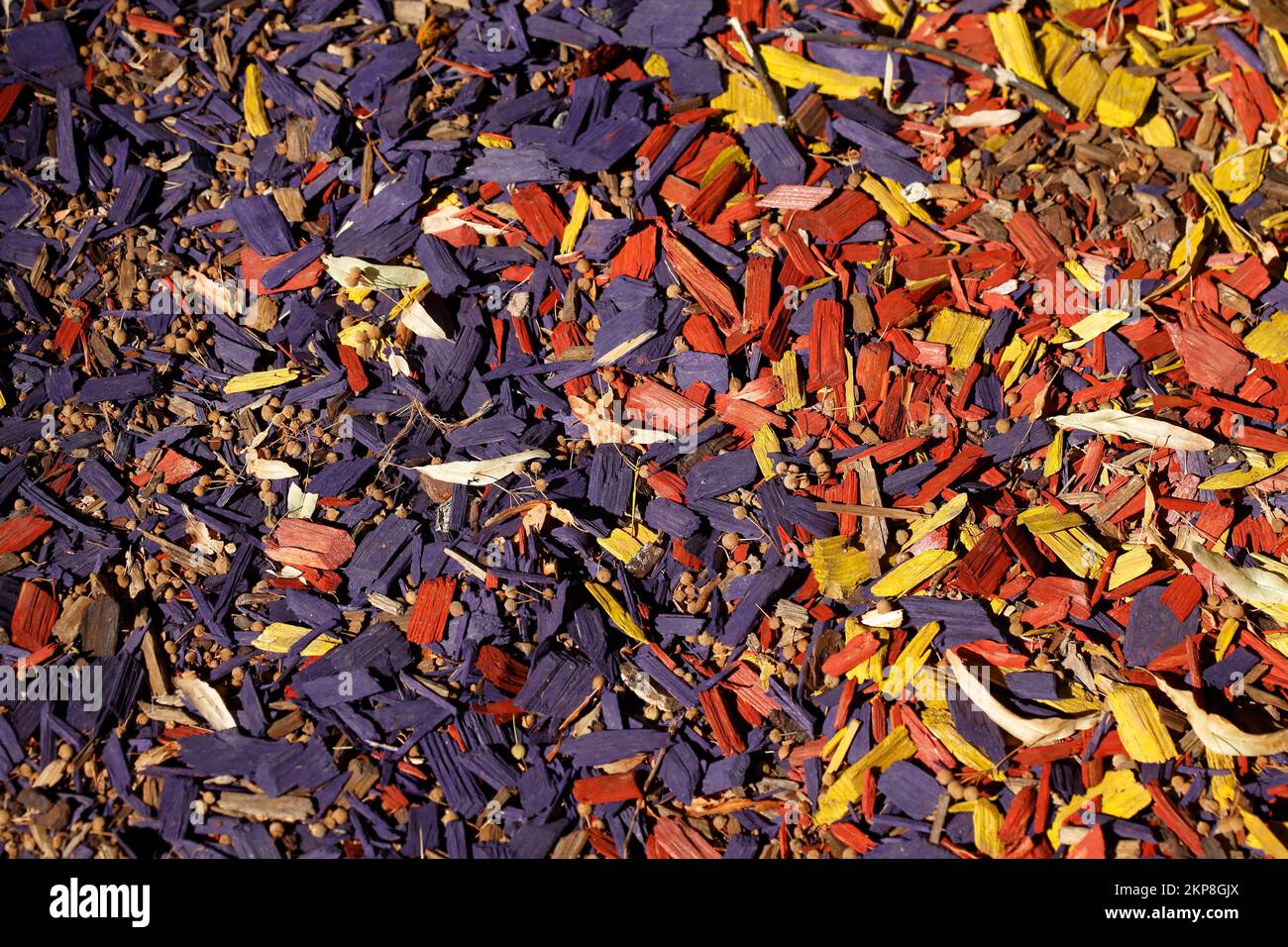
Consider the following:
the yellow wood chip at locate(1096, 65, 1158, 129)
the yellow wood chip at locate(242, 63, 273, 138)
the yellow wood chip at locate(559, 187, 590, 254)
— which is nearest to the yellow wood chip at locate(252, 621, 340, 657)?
the yellow wood chip at locate(559, 187, 590, 254)

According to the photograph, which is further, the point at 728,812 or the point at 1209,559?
the point at 1209,559

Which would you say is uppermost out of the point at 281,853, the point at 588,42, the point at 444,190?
the point at 588,42

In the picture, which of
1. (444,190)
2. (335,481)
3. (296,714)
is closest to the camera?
(296,714)

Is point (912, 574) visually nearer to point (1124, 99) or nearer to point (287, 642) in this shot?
point (287, 642)

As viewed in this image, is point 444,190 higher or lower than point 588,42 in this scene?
lower

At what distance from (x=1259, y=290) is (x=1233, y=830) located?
5.13 feet

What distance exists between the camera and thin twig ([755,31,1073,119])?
117 inches

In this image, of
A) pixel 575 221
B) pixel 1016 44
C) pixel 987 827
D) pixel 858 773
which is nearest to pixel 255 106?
pixel 575 221

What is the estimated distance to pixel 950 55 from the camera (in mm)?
3061

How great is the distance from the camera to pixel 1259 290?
107 inches

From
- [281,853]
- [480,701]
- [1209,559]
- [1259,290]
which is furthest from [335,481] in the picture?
[1259,290]

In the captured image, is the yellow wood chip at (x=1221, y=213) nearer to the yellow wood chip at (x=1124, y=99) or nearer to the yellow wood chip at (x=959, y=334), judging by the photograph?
the yellow wood chip at (x=1124, y=99)

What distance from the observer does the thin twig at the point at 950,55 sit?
9.77 feet
